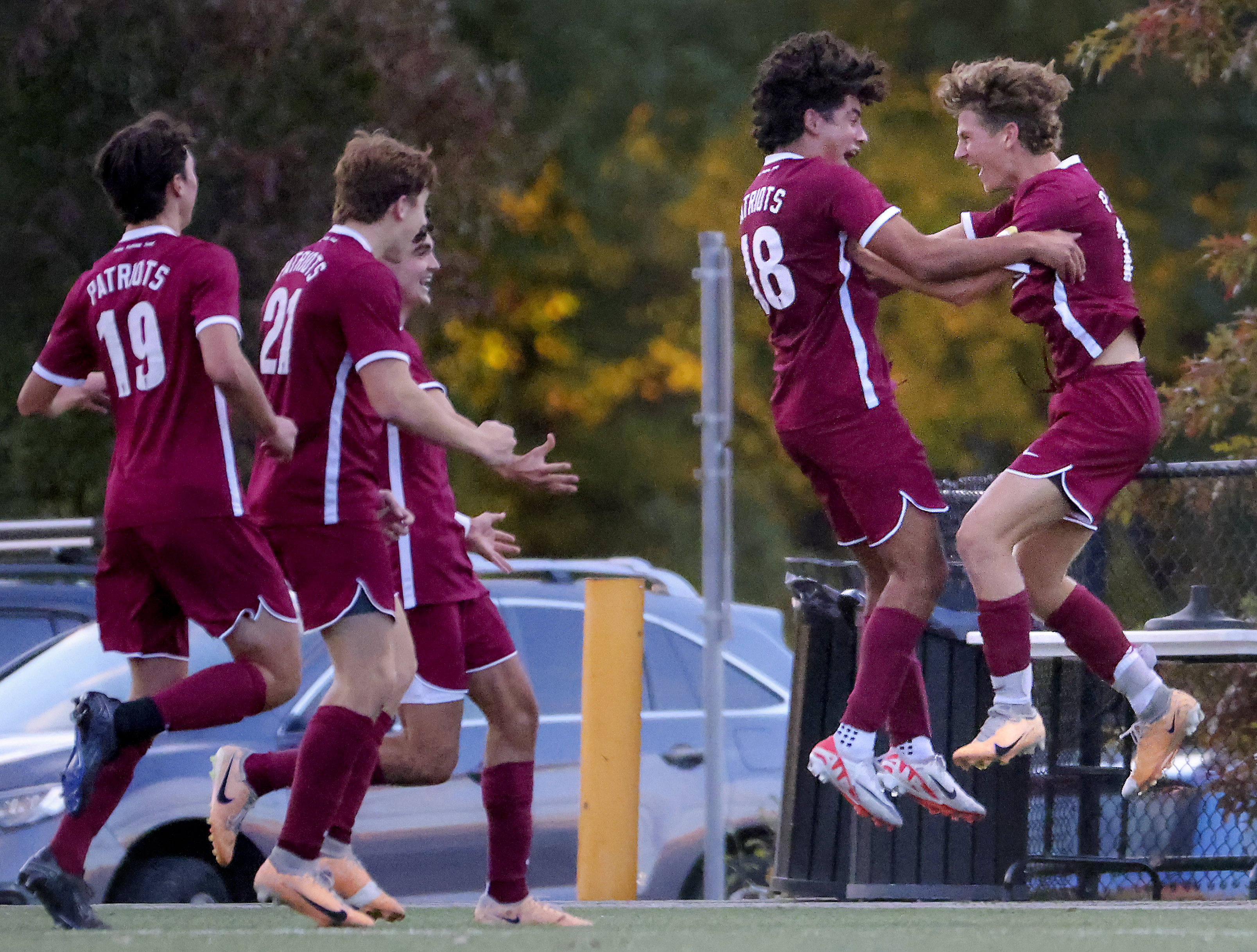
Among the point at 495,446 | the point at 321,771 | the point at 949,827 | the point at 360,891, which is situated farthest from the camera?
the point at 949,827

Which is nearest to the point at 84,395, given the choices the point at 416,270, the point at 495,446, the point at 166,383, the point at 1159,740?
the point at 166,383

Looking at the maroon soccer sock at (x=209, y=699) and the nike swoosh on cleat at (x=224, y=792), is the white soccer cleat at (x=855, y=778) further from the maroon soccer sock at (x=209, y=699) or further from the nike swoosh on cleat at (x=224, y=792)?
the nike swoosh on cleat at (x=224, y=792)

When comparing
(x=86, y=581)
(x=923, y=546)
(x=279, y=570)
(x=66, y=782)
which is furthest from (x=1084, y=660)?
(x=86, y=581)

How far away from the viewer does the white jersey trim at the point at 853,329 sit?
21.7ft

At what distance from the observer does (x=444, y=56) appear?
17781 millimetres

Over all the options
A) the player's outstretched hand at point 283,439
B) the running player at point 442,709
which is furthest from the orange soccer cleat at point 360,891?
the player's outstretched hand at point 283,439

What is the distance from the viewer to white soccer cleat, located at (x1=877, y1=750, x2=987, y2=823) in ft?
22.2

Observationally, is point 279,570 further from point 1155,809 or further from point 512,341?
point 512,341

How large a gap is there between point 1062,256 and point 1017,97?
0.61 metres

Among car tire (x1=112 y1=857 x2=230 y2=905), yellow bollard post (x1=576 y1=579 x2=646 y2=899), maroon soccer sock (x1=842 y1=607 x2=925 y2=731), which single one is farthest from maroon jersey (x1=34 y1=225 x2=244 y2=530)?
car tire (x1=112 y1=857 x2=230 y2=905)

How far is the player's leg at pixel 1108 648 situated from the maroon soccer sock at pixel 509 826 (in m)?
1.64

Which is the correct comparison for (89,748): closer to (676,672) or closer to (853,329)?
(853,329)

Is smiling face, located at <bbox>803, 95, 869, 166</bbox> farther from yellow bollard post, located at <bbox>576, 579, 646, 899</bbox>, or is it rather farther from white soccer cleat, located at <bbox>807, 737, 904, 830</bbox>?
yellow bollard post, located at <bbox>576, 579, 646, 899</bbox>

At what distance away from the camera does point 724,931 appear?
6.42m
